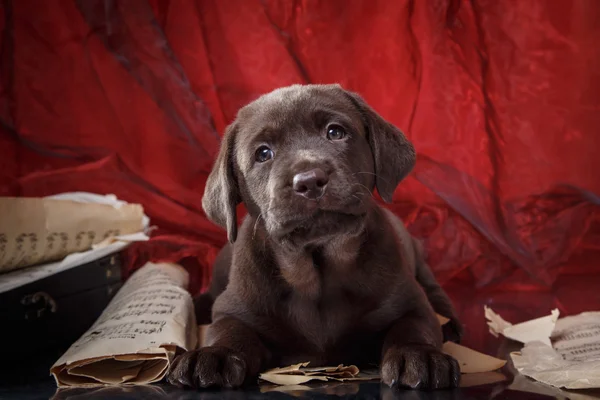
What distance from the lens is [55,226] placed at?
10.4 ft

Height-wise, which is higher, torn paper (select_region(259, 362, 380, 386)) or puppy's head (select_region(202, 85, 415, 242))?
puppy's head (select_region(202, 85, 415, 242))

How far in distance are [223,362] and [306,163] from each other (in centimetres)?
67

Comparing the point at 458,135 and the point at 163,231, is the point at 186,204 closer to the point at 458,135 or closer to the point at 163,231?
the point at 163,231

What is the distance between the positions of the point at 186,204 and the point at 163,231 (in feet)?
0.73

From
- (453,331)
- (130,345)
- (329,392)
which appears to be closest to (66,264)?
(130,345)

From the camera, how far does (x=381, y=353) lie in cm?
225

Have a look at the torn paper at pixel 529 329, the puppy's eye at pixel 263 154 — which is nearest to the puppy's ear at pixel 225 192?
the puppy's eye at pixel 263 154

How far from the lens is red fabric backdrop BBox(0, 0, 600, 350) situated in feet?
12.6

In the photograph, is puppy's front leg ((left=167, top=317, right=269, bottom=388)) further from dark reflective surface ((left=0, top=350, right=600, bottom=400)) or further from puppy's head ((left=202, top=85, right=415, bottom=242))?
puppy's head ((left=202, top=85, right=415, bottom=242))

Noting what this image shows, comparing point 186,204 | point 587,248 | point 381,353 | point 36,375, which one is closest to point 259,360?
point 381,353

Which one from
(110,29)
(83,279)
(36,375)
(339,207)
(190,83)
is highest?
(110,29)

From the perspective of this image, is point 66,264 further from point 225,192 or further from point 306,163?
point 306,163

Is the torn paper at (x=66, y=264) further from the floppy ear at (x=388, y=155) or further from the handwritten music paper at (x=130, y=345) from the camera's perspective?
the floppy ear at (x=388, y=155)

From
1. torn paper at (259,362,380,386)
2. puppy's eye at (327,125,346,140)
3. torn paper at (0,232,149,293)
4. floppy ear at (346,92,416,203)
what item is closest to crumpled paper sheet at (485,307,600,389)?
torn paper at (259,362,380,386)
